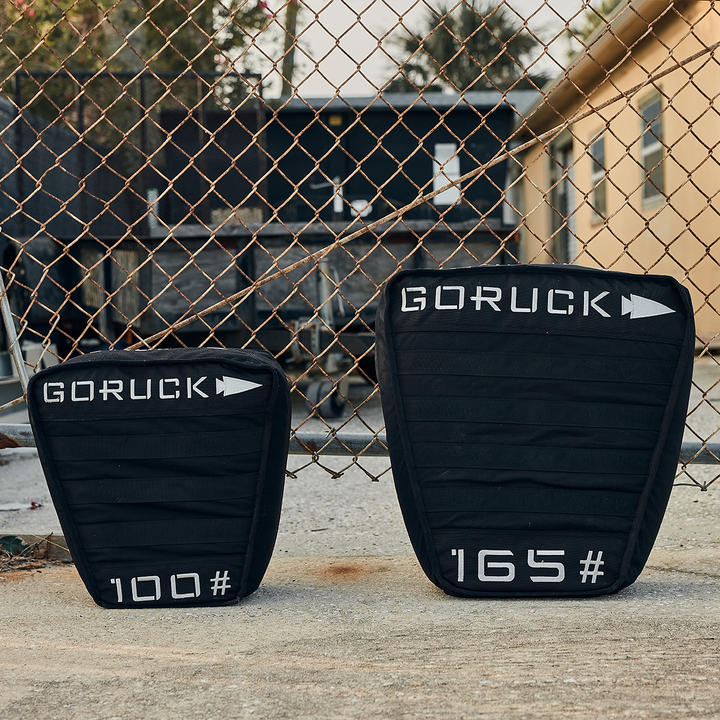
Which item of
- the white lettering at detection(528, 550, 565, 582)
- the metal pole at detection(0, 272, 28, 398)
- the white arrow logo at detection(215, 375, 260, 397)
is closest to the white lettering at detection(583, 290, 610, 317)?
the white lettering at detection(528, 550, 565, 582)

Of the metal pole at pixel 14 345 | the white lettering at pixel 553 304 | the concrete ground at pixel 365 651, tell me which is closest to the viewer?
the concrete ground at pixel 365 651

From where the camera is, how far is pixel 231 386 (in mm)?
1830

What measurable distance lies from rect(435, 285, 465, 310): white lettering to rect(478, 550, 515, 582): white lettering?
591mm

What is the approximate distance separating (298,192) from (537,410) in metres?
1.95

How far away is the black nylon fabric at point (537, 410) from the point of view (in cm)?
182

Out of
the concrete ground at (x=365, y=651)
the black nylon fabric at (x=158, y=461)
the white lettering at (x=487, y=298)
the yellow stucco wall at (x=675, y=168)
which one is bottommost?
the concrete ground at (x=365, y=651)

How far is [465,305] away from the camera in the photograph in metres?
1.82

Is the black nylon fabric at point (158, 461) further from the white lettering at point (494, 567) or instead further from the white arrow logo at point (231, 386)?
the white lettering at point (494, 567)

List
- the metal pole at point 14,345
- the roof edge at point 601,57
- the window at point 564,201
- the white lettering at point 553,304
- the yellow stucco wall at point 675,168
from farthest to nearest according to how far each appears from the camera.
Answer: the window at point 564,201 < the roof edge at point 601,57 < the yellow stucco wall at point 675,168 < the metal pole at point 14,345 < the white lettering at point 553,304

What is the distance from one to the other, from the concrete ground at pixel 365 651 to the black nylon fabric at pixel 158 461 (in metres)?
0.11

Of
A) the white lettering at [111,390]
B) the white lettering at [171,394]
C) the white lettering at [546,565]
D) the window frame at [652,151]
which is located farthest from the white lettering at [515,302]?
the window frame at [652,151]

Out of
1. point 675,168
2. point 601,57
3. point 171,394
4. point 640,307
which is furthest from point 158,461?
point 601,57

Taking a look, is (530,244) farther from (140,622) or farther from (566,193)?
(140,622)

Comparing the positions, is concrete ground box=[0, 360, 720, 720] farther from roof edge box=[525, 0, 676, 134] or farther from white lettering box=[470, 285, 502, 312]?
roof edge box=[525, 0, 676, 134]
